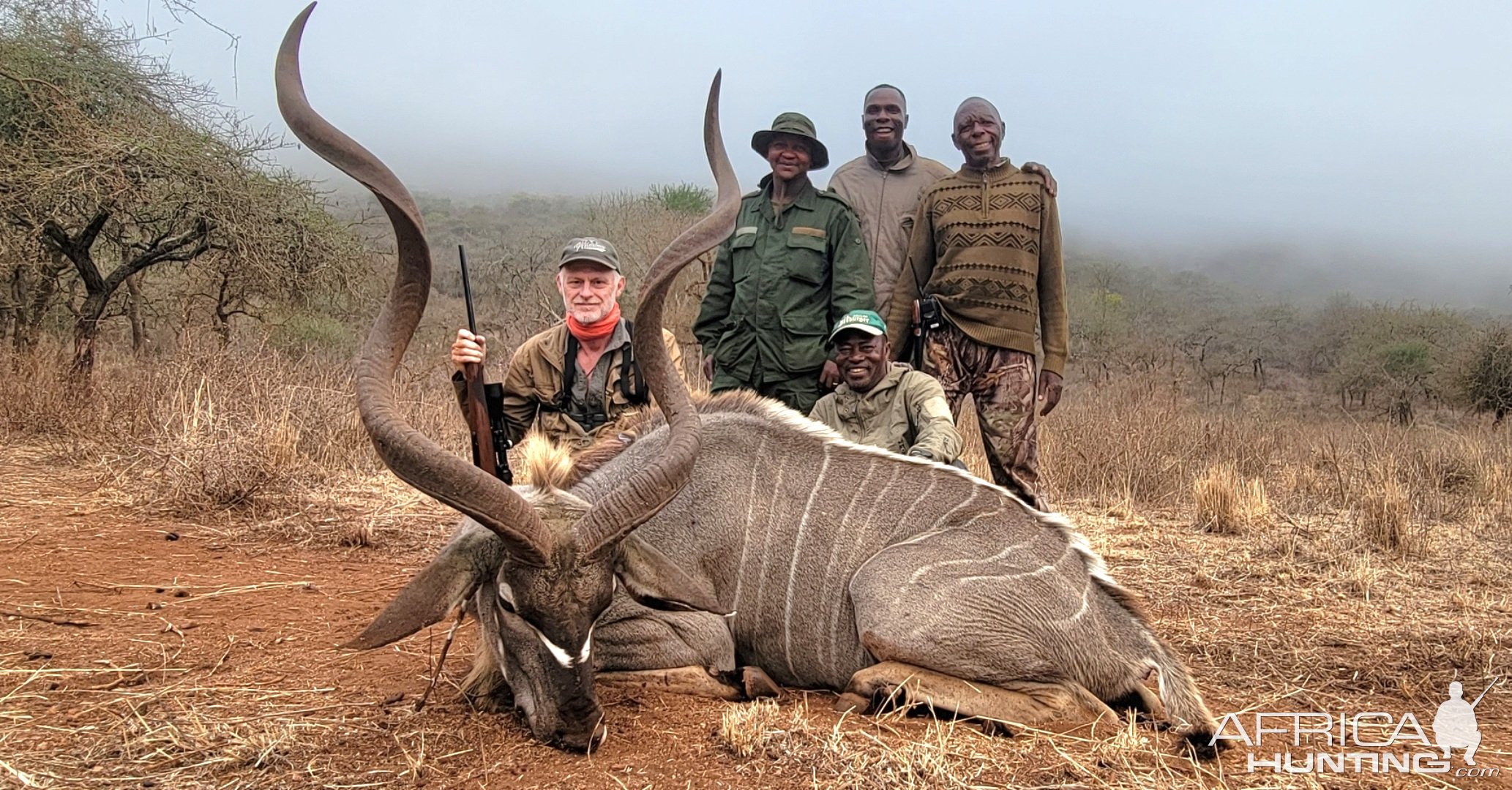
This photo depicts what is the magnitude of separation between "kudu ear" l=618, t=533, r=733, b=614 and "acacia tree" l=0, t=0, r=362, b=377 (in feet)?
25.5

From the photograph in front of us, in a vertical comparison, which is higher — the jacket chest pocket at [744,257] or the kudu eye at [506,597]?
the jacket chest pocket at [744,257]

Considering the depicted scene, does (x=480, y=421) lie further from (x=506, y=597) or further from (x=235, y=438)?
(x=235, y=438)

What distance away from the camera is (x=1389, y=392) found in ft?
70.6

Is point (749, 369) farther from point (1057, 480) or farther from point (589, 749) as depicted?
point (1057, 480)

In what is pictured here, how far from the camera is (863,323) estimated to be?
4.34 meters

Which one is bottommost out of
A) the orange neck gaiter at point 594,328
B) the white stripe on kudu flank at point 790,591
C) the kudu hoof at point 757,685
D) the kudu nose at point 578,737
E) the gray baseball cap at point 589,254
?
the kudu hoof at point 757,685

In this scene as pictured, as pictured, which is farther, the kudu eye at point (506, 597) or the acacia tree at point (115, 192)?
the acacia tree at point (115, 192)

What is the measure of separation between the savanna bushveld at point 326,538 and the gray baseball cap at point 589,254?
5.64ft

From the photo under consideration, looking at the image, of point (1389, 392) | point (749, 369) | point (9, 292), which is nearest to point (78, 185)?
point (9, 292)

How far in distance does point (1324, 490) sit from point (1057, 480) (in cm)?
195

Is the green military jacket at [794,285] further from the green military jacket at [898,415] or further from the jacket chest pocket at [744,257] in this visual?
the green military jacket at [898,415]

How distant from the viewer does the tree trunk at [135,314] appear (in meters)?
10.8

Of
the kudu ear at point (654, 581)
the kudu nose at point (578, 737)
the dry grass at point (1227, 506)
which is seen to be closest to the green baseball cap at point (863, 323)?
the kudu ear at point (654, 581)

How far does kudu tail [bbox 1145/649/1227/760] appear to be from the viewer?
10.1ft
